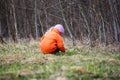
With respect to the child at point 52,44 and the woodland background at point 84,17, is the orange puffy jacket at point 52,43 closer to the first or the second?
the child at point 52,44

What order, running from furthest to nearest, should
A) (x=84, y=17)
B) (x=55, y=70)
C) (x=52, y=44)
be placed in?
(x=84, y=17)
(x=52, y=44)
(x=55, y=70)

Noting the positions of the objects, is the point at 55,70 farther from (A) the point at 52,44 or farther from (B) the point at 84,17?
(B) the point at 84,17

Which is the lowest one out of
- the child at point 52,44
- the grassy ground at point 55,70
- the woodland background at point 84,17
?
the grassy ground at point 55,70

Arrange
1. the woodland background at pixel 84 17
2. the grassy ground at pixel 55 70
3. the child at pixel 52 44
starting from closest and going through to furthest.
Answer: the grassy ground at pixel 55 70, the child at pixel 52 44, the woodland background at pixel 84 17

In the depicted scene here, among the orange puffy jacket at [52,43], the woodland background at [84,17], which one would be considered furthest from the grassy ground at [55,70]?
the woodland background at [84,17]

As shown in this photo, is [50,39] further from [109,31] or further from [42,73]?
[109,31]

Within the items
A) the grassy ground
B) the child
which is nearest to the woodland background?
the child

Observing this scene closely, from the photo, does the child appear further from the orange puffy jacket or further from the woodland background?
the woodland background

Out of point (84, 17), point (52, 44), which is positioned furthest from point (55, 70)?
point (84, 17)

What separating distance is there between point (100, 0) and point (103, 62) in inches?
411

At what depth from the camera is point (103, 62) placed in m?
9.61

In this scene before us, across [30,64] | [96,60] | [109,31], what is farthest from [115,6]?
[30,64]

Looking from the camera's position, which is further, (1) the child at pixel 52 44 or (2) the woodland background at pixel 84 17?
(2) the woodland background at pixel 84 17

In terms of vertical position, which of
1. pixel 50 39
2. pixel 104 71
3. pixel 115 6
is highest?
pixel 115 6
